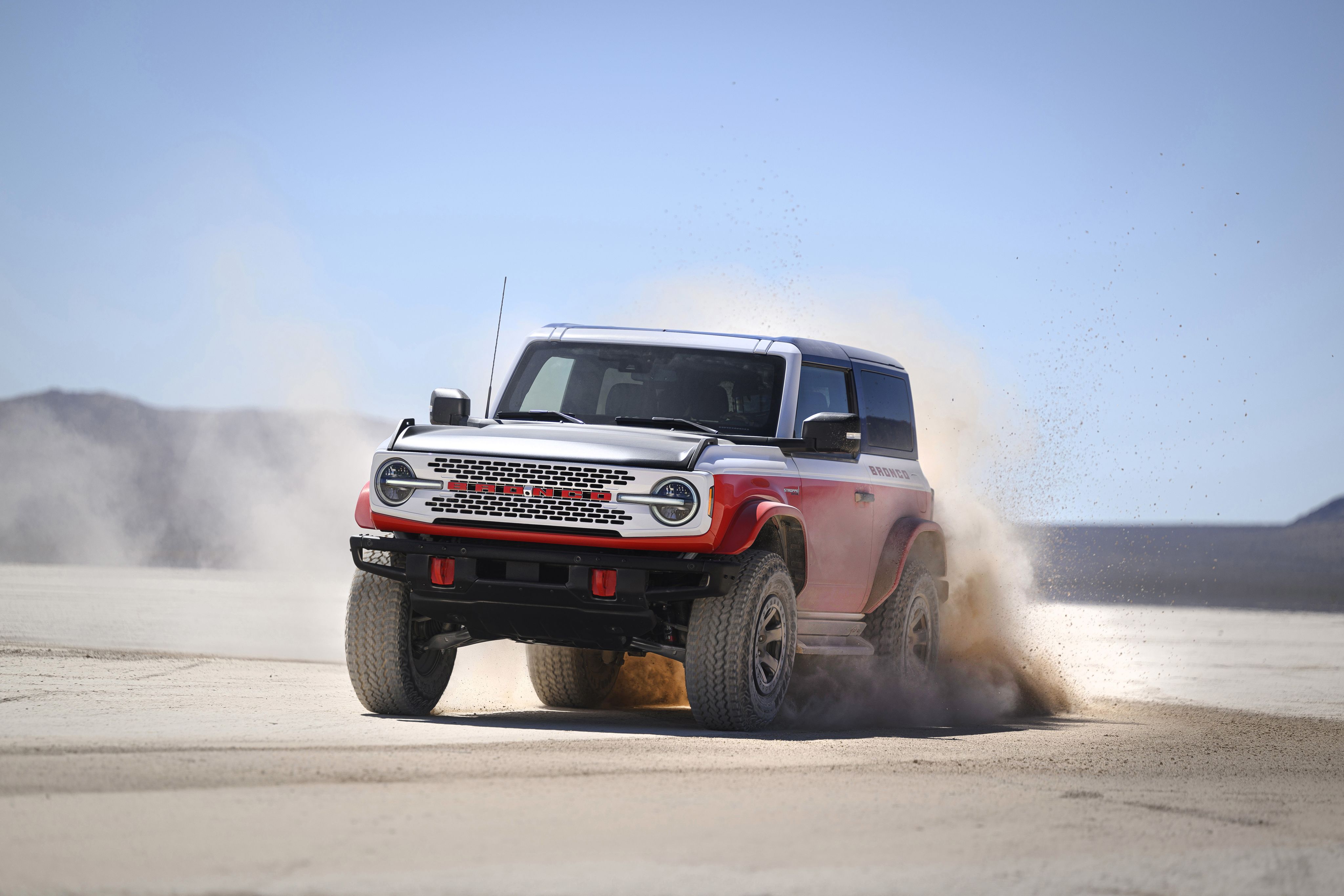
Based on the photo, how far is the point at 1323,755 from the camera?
10.3 metres

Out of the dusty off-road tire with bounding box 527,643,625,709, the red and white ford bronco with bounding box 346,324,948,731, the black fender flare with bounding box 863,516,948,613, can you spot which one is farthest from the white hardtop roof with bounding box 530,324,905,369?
the dusty off-road tire with bounding box 527,643,625,709

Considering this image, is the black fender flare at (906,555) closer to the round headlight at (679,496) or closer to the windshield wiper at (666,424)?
the windshield wiper at (666,424)

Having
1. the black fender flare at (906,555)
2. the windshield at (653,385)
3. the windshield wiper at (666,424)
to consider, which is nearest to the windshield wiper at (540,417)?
the windshield at (653,385)

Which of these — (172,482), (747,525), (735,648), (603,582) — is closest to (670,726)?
(735,648)

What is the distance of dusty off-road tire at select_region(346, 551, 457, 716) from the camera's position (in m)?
9.97

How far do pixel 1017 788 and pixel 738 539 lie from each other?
2332 mm

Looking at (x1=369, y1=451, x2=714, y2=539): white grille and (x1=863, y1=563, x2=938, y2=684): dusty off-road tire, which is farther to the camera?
(x1=863, y1=563, x2=938, y2=684): dusty off-road tire

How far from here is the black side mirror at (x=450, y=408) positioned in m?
10.6

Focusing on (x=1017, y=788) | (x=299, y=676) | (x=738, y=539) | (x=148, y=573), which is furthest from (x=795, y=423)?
(x=148, y=573)

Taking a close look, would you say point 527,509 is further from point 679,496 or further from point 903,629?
point 903,629

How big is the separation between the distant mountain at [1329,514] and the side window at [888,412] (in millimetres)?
110362

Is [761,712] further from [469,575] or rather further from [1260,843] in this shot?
[1260,843]

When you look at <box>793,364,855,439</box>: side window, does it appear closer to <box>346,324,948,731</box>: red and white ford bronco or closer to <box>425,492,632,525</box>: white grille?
<box>346,324,948,731</box>: red and white ford bronco

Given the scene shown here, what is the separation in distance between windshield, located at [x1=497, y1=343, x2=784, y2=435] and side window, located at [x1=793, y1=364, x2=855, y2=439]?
0.77 feet
